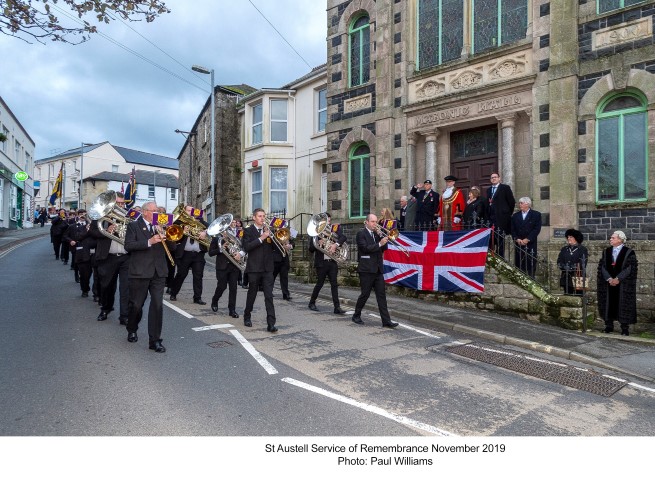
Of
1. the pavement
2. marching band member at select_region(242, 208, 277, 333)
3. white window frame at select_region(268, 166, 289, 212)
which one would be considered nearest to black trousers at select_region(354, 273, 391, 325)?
the pavement

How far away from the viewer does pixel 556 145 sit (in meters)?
10.9

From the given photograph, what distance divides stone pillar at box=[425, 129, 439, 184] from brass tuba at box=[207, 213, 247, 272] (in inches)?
259

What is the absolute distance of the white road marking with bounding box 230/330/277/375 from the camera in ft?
18.2

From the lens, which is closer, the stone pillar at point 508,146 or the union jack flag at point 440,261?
the union jack flag at point 440,261

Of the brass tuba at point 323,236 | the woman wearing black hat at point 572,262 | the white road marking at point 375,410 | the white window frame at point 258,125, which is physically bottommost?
the white road marking at point 375,410

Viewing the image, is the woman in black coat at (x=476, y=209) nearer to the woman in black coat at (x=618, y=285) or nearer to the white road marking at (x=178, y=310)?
the woman in black coat at (x=618, y=285)

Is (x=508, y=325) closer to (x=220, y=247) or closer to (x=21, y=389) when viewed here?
(x=220, y=247)

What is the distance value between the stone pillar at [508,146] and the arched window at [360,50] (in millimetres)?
5137

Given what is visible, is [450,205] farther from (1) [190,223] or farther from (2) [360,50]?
(2) [360,50]

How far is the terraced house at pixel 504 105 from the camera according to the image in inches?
400

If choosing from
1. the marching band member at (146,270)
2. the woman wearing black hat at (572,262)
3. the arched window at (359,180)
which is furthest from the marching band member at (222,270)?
the arched window at (359,180)

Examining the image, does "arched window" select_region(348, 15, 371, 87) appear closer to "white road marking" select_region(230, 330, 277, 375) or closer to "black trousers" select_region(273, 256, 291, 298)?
"black trousers" select_region(273, 256, 291, 298)

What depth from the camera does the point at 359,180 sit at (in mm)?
15664

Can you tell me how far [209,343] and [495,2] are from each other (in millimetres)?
11599
